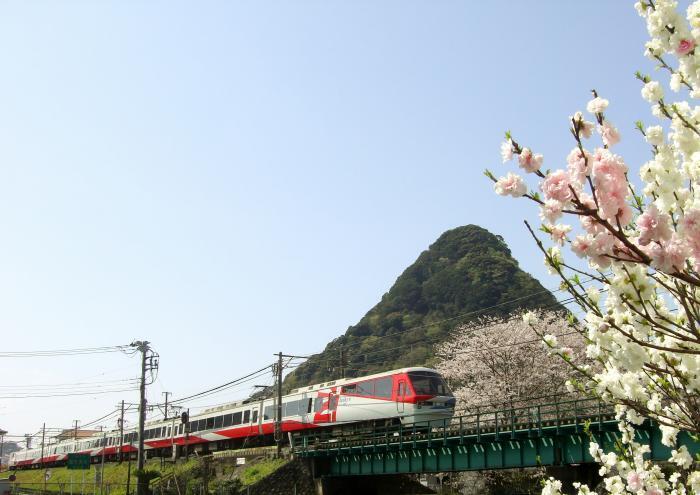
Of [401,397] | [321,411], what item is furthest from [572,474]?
[321,411]

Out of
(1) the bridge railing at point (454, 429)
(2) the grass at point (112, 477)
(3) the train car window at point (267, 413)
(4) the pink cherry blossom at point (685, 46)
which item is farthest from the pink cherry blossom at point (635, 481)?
(2) the grass at point (112, 477)

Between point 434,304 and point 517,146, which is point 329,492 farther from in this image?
point 434,304

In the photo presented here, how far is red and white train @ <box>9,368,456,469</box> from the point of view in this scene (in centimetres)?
2816

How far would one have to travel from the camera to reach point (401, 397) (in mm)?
28234

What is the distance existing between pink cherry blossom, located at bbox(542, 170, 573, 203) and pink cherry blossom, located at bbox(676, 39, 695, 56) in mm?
1004

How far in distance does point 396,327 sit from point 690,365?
8022cm

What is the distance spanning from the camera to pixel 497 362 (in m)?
37.9

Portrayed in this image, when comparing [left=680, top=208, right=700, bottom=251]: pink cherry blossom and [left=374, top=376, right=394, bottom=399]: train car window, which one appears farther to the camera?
[left=374, top=376, right=394, bottom=399]: train car window

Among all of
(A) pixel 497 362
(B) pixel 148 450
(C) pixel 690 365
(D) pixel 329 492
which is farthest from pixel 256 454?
(C) pixel 690 365

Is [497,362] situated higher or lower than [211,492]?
higher

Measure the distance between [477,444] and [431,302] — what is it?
62.1 m

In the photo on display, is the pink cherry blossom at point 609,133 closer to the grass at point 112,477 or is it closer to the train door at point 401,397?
the train door at point 401,397

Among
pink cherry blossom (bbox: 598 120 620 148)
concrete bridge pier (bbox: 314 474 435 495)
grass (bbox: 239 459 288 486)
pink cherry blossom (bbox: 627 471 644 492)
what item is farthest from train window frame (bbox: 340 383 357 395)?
pink cherry blossom (bbox: 598 120 620 148)

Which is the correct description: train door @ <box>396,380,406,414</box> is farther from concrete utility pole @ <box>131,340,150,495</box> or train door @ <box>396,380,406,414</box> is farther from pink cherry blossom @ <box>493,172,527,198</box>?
pink cherry blossom @ <box>493,172,527,198</box>
